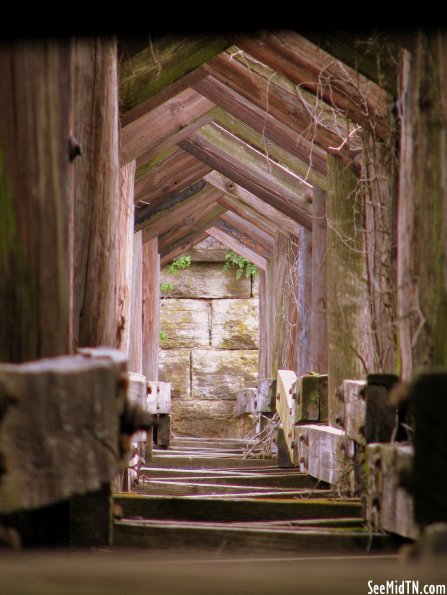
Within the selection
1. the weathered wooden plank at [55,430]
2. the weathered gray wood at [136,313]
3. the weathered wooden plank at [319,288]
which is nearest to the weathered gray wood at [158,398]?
the weathered gray wood at [136,313]

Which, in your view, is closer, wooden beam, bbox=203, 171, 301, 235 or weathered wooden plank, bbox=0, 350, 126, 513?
weathered wooden plank, bbox=0, 350, 126, 513

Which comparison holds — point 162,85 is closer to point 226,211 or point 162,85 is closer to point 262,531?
point 262,531

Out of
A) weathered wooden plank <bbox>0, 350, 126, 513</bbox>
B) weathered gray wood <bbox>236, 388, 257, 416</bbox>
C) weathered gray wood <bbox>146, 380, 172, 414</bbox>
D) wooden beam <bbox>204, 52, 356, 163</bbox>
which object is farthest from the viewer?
weathered gray wood <bbox>236, 388, 257, 416</bbox>

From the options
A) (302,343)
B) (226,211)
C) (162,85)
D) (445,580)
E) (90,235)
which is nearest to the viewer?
(445,580)

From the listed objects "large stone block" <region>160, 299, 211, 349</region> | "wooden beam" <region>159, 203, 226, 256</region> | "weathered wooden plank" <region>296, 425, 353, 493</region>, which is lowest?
"weathered wooden plank" <region>296, 425, 353, 493</region>

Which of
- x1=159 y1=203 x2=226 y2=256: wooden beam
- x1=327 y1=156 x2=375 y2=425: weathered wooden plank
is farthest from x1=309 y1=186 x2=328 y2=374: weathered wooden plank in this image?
x1=159 y1=203 x2=226 y2=256: wooden beam

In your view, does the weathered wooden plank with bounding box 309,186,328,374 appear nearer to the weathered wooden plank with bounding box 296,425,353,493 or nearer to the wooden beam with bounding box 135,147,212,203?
the weathered wooden plank with bounding box 296,425,353,493

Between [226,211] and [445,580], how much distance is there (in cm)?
1015

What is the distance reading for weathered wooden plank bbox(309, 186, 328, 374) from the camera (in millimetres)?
6750

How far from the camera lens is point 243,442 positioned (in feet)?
38.7

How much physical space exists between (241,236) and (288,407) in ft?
17.6

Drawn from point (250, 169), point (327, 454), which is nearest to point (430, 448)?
point (327, 454)

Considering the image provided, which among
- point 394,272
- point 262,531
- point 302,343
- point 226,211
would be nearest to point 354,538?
point 262,531

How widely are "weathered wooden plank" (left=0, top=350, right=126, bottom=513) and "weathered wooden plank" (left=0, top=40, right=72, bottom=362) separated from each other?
0.18 metres
